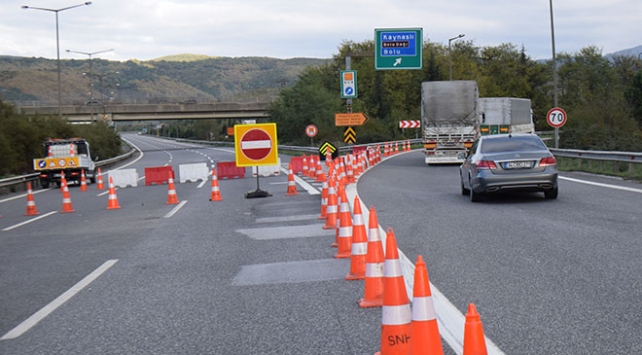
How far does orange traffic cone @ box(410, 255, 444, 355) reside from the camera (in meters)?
4.57

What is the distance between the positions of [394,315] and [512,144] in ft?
38.7

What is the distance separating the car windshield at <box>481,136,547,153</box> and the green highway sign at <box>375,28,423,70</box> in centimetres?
2153

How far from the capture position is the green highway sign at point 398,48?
124 feet

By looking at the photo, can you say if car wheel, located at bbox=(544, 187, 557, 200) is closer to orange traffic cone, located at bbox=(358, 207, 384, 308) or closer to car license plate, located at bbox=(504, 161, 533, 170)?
car license plate, located at bbox=(504, 161, 533, 170)

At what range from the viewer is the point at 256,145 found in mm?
19828

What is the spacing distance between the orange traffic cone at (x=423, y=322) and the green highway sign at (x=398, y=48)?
33620 millimetres

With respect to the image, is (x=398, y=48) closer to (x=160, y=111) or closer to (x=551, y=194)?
(x=551, y=194)

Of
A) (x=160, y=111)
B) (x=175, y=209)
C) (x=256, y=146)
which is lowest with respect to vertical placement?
(x=175, y=209)

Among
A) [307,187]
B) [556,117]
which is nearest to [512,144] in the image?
[307,187]

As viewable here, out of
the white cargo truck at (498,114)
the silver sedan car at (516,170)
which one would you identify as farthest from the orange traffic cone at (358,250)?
the white cargo truck at (498,114)

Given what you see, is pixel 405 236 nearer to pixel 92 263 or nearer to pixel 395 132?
pixel 92 263

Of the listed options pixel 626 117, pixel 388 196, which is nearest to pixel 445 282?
pixel 388 196

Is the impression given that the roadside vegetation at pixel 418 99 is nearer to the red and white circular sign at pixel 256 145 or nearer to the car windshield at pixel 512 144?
the car windshield at pixel 512 144

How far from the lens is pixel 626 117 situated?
44156mm
